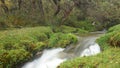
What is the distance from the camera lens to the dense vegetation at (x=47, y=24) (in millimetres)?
17922

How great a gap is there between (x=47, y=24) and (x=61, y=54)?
15.1 m

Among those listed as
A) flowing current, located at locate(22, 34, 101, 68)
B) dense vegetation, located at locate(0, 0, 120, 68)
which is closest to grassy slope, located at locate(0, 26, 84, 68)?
dense vegetation, located at locate(0, 0, 120, 68)

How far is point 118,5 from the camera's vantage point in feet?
130

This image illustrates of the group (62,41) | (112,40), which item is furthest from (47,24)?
(112,40)

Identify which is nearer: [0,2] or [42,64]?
[42,64]

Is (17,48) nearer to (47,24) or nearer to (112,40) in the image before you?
(112,40)

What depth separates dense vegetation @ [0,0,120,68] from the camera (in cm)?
1792

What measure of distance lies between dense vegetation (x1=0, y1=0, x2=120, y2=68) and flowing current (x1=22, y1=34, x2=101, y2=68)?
2.33 ft

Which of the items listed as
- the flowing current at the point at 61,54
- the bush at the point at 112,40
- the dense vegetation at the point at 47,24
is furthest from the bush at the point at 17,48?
the bush at the point at 112,40

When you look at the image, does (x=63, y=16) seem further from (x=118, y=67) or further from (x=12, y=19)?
(x=118, y=67)

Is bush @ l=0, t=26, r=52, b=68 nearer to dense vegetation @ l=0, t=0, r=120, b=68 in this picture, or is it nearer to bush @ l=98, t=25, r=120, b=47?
dense vegetation @ l=0, t=0, r=120, b=68


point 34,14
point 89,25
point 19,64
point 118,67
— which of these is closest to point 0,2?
point 34,14

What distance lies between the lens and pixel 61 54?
1834cm

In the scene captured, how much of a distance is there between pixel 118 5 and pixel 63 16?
1121cm
